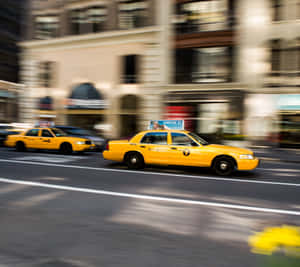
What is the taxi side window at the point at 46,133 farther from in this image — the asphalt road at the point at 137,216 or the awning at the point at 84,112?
the awning at the point at 84,112

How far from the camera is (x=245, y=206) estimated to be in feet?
17.7

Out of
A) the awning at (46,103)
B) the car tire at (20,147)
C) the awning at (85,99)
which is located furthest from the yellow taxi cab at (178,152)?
the awning at (46,103)

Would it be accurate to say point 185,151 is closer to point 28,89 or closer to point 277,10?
point 277,10

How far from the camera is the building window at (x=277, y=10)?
17359mm

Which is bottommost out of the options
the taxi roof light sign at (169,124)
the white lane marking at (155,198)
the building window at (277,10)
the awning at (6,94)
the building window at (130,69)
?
the white lane marking at (155,198)

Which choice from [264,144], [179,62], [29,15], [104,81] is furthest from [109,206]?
[29,15]

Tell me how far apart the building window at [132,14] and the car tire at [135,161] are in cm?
1422

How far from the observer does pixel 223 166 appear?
27.6ft

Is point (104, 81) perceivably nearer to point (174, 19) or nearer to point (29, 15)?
point (174, 19)

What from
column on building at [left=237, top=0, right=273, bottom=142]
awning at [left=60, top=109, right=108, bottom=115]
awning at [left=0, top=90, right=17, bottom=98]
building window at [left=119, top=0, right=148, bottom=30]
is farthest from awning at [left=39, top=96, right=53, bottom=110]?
column on building at [left=237, top=0, right=273, bottom=142]

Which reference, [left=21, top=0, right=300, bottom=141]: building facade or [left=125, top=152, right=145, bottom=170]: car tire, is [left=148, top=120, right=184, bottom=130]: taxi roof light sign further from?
[left=21, top=0, right=300, bottom=141]: building facade

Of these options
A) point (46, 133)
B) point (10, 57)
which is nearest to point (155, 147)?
point (46, 133)

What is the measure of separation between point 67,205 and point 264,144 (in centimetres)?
1442

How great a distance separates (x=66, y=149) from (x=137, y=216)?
955cm
